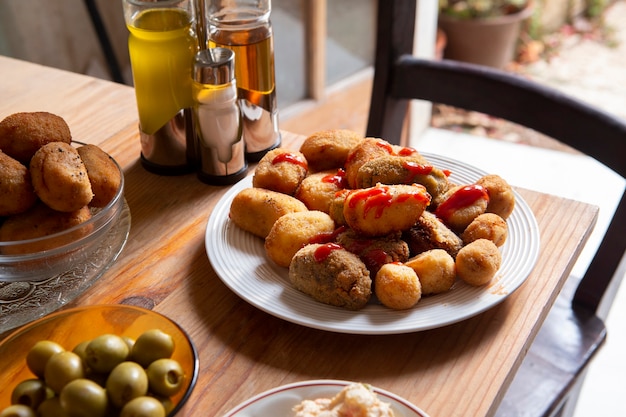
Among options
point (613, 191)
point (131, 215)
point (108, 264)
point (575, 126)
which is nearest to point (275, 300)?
point (108, 264)

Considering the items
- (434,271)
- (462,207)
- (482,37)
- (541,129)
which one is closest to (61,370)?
(434,271)

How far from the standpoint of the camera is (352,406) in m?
0.60

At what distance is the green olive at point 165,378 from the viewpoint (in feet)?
2.04

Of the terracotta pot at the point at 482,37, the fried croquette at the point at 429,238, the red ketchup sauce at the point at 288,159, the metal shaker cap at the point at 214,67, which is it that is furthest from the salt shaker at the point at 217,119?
the terracotta pot at the point at 482,37

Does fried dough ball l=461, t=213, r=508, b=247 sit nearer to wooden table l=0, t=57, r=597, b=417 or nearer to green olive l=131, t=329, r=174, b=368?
wooden table l=0, t=57, r=597, b=417

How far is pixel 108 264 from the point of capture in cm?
87

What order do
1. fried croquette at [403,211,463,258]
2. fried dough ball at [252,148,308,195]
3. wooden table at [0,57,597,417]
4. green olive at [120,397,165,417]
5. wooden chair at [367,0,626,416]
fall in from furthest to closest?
wooden chair at [367,0,626,416] < fried dough ball at [252,148,308,195] < fried croquette at [403,211,463,258] < wooden table at [0,57,597,417] < green olive at [120,397,165,417]

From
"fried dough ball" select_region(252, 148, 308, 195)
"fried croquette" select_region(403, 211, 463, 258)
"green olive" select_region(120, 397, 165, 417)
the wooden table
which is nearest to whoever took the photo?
"green olive" select_region(120, 397, 165, 417)

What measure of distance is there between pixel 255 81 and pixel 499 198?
0.44 meters

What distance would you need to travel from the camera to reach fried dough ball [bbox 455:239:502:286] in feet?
2.62

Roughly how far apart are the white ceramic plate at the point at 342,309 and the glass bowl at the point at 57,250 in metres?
0.14

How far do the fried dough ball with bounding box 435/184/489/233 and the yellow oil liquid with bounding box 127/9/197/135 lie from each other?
46 cm

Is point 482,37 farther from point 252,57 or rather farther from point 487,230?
point 487,230

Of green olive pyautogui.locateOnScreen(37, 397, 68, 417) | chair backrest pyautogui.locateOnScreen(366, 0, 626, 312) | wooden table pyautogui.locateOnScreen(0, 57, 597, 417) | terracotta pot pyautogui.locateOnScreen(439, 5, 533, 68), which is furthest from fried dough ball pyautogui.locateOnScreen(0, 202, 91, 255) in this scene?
terracotta pot pyautogui.locateOnScreen(439, 5, 533, 68)
